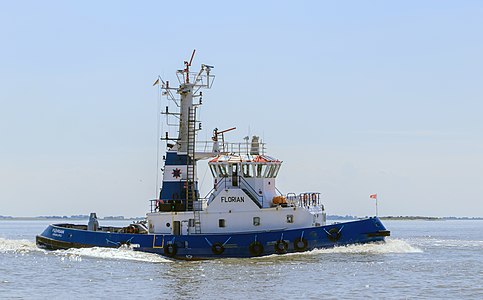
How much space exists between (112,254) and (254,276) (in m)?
7.54

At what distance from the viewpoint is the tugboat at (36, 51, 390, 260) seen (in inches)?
1031

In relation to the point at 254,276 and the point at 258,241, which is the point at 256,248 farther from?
the point at 254,276

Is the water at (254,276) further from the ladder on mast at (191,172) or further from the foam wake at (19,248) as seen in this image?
the foam wake at (19,248)

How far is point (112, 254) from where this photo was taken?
28.1 m

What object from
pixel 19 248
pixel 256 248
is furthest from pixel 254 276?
pixel 19 248

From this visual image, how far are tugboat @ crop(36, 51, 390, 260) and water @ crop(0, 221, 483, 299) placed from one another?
435mm

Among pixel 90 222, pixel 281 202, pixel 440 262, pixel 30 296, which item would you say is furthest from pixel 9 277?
pixel 440 262

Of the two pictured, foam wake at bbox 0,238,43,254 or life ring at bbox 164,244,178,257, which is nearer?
life ring at bbox 164,244,178,257

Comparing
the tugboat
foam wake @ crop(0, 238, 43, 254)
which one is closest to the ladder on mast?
the tugboat

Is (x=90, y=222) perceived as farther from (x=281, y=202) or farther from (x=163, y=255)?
(x=281, y=202)

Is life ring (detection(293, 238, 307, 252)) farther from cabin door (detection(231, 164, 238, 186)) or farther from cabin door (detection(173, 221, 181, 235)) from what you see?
cabin door (detection(173, 221, 181, 235))

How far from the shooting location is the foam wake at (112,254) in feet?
88.6

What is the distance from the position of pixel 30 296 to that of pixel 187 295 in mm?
4511

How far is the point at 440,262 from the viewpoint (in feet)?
90.7
